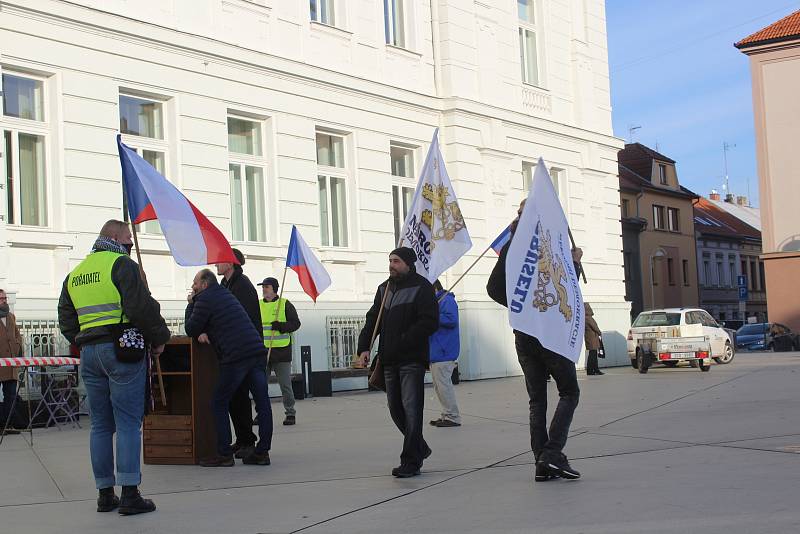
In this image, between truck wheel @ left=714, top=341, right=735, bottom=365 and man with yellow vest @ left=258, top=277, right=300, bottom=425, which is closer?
man with yellow vest @ left=258, top=277, right=300, bottom=425

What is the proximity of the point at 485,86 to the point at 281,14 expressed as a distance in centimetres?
634

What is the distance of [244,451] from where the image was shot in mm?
10281

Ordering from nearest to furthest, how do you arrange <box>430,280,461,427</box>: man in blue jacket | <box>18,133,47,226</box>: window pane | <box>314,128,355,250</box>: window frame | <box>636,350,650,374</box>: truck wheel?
<box>430,280,461,427</box>: man in blue jacket → <box>18,133,47,226</box>: window pane → <box>314,128,355,250</box>: window frame → <box>636,350,650,374</box>: truck wheel

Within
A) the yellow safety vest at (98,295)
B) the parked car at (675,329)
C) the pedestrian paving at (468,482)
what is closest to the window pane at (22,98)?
the pedestrian paving at (468,482)

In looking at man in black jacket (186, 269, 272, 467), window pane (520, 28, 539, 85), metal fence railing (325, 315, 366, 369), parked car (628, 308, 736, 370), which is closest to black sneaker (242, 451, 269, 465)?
man in black jacket (186, 269, 272, 467)

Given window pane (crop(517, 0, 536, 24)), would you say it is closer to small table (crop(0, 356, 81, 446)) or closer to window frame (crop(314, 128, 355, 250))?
window frame (crop(314, 128, 355, 250))

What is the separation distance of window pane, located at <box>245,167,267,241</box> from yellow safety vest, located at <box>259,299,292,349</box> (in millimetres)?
5480

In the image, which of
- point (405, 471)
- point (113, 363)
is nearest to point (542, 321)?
point (405, 471)

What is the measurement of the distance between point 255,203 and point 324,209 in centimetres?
184

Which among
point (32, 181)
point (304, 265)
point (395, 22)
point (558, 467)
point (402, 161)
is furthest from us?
point (402, 161)

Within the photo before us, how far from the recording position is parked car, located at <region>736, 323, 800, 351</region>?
42594 mm

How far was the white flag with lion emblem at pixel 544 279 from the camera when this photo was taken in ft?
27.6

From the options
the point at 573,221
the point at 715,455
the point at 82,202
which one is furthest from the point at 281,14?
the point at 715,455

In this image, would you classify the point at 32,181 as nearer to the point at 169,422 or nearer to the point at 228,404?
the point at 169,422
